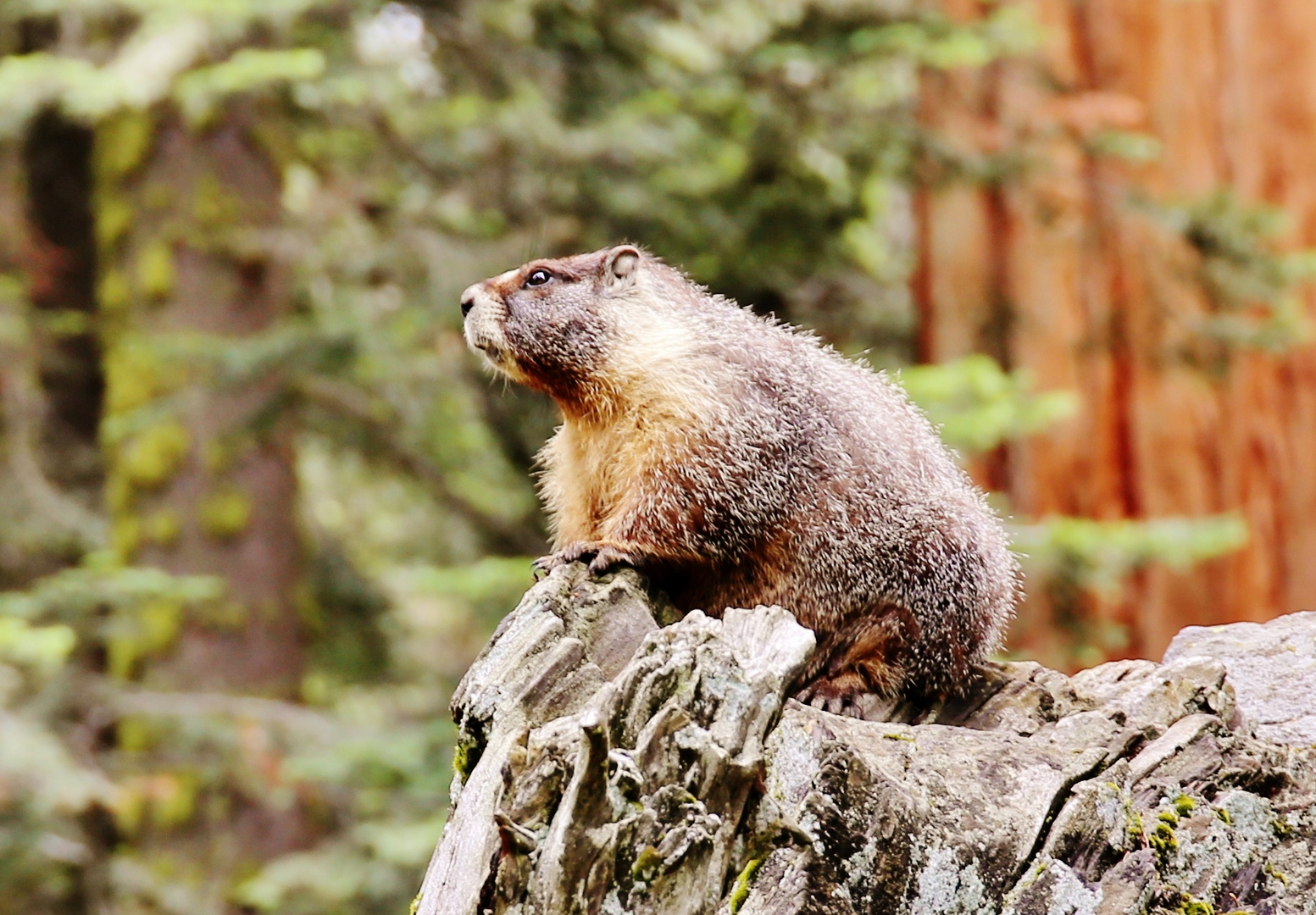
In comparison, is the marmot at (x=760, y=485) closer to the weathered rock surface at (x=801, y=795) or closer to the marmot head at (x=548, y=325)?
the marmot head at (x=548, y=325)

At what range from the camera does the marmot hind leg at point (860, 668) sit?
411 cm

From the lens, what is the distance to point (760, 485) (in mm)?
4387

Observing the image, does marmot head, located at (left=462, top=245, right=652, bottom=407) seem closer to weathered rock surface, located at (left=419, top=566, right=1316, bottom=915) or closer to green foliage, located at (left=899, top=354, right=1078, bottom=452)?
weathered rock surface, located at (left=419, top=566, right=1316, bottom=915)

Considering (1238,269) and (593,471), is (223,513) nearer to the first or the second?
(593,471)

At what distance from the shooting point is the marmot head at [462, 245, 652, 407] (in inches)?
190

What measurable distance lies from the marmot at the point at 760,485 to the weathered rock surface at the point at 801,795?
0.55m

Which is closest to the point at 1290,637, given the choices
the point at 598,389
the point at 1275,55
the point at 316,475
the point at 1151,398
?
the point at 598,389

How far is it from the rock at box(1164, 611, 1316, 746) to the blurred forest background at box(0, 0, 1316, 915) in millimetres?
2322

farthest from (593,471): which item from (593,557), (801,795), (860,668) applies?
(801,795)

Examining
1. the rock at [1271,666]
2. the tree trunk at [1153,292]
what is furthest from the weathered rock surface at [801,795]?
the tree trunk at [1153,292]

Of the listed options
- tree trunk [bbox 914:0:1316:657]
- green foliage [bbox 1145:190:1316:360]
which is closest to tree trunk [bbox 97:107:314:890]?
tree trunk [bbox 914:0:1316:657]

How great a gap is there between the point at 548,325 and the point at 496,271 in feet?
14.8

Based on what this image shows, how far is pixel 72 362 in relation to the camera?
12.0 m

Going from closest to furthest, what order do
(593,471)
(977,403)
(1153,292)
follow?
1. (593,471)
2. (977,403)
3. (1153,292)
